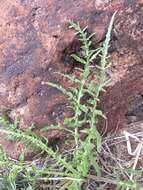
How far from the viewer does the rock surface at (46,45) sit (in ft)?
5.29

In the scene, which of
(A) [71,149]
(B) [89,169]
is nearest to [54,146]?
(A) [71,149]

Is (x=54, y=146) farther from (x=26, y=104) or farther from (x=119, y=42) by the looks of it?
(x=119, y=42)

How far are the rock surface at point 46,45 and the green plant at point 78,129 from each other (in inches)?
2.2

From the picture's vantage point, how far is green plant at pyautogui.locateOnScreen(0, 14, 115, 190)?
63.2 inches

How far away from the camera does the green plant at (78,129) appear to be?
1.61m

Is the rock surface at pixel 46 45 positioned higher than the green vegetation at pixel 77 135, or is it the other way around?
the rock surface at pixel 46 45

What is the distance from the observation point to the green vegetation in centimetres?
161

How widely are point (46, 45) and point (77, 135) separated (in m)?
0.43

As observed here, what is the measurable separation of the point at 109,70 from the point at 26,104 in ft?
1.36

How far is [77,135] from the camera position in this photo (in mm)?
1696

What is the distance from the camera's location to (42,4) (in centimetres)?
161

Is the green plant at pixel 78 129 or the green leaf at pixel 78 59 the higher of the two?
the green leaf at pixel 78 59

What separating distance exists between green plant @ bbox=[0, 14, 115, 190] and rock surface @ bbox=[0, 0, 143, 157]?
0.18ft

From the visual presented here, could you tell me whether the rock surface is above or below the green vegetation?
above
